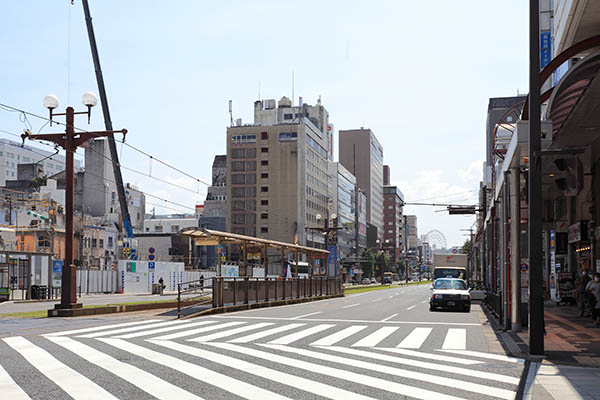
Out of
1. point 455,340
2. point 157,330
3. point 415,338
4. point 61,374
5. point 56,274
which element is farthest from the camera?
point 56,274

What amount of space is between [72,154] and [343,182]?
131 metres

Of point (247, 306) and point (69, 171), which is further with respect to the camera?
point (247, 306)

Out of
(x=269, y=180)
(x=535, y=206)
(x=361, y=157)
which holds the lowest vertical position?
(x=535, y=206)

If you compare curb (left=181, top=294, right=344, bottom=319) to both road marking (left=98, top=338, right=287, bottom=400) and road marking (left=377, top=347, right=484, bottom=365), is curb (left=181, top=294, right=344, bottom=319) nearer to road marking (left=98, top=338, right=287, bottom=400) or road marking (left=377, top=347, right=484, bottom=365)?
road marking (left=98, top=338, right=287, bottom=400)

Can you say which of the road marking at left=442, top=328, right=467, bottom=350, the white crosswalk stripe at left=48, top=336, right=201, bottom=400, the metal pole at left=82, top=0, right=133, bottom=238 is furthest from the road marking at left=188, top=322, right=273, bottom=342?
the metal pole at left=82, top=0, right=133, bottom=238

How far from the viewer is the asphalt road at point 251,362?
8.97 m

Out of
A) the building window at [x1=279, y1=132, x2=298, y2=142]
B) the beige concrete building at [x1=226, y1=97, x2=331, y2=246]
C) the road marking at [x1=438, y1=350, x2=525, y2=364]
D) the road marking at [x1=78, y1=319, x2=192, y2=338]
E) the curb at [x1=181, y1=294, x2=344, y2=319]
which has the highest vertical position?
the building window at [x1=279, y1=132, x2=298, y2=142]

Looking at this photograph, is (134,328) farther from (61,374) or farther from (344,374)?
(344,374)

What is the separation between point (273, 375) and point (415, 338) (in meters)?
7.20

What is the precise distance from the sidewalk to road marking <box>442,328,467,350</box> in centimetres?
98

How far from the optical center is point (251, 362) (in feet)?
38.5

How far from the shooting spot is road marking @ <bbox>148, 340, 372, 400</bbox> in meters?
8.77

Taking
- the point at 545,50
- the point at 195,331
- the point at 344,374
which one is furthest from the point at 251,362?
the point at 545,50

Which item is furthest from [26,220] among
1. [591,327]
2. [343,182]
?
[343,182]
